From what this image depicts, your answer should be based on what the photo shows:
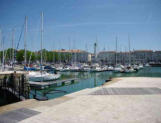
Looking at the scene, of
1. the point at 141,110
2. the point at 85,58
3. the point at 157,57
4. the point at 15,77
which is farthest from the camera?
the point at 85,58

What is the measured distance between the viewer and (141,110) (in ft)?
18.6

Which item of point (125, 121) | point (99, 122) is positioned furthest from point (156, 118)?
point (99, 122)

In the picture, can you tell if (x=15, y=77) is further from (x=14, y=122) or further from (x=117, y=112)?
(x=117, y=112)

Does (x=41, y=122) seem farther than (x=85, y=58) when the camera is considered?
No

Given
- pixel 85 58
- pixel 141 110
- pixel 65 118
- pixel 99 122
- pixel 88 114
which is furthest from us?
pixel 85 58

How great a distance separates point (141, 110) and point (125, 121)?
152cm

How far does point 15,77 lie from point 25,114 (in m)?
11.1

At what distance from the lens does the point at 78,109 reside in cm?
588

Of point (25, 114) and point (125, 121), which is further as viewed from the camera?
point (25, 114)

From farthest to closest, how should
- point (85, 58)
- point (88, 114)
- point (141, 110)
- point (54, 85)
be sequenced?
1. point (85, 58)
2. point (54, 85)
3. point (141, 110)
4. point (88, 114)

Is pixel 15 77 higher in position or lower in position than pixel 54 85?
higher

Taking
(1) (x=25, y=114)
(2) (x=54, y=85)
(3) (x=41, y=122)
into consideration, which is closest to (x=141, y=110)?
(3) (x=41, y=122)

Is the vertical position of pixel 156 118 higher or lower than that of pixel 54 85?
higher

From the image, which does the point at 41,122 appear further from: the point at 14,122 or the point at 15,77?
the point at 15,77
